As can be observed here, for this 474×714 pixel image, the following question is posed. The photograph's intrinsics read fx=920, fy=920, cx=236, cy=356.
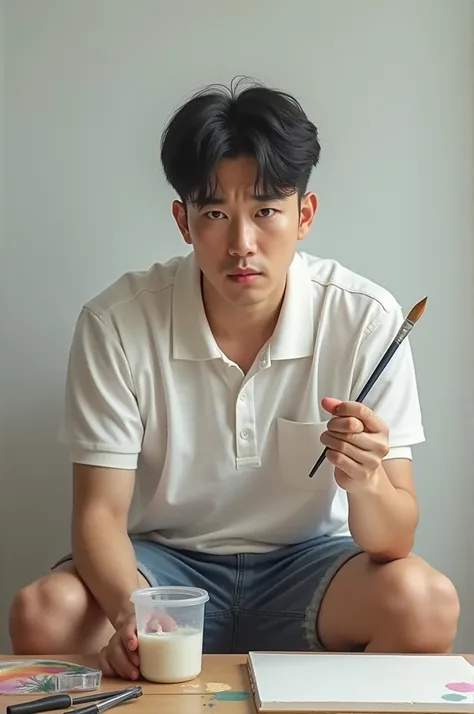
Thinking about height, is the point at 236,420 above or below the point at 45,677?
above

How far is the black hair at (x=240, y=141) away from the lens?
1.23 m

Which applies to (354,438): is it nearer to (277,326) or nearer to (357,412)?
(357,412)

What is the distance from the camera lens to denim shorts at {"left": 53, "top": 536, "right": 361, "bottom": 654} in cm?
129

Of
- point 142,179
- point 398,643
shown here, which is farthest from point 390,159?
point 398,643

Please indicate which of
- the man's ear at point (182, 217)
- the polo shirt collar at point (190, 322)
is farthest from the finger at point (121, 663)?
the man's ear at point (182, 217)

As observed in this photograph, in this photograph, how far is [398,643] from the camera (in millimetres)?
1131

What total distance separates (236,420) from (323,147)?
1.81 feet

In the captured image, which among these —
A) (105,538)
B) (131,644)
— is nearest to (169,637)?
(131,644)

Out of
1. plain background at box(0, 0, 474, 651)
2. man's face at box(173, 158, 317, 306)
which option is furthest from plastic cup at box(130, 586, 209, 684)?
plain background at box(0, 0, 474, 651)

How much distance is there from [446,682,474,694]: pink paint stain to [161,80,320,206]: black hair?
65 cm

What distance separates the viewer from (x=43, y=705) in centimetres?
92

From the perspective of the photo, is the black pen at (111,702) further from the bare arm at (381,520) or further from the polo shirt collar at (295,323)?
the polo shirt collar at (295,323)

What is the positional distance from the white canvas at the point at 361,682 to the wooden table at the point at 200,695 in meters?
0.02

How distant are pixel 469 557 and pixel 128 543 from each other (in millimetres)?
668
